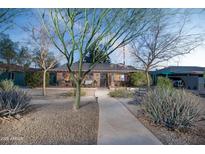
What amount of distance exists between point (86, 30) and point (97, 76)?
124 inches

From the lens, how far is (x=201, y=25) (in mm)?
6887

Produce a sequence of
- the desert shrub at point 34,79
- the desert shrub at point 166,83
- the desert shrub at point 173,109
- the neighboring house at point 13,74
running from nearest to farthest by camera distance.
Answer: the desert shrub at point 173,109, the desert shrub at point 166,83, the neighboring house at point 13,74, the desert shrub at point 34,79

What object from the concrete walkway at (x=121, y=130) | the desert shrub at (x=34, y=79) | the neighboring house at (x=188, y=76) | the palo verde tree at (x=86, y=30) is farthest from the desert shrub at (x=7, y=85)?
the neighboring house at (x=188, y=76)

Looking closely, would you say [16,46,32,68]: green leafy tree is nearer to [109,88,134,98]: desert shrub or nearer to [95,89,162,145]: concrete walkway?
[109,88,134,98]: desert shrub

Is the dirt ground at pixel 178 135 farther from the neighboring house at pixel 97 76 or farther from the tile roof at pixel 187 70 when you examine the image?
the neighboring house at pixel 97 76

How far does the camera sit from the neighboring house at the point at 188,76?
24.9 ft

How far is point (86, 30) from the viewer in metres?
7.51

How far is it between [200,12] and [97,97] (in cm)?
569

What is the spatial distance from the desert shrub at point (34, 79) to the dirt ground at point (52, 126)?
1.10m

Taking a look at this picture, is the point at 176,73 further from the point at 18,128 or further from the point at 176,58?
the point at 18,128

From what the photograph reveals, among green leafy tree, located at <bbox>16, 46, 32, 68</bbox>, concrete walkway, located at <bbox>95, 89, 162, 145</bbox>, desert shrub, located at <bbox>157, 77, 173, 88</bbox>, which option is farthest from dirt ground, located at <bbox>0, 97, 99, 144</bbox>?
green leafy tree, located at <bbox>16, 46, 32, 68</bbox>

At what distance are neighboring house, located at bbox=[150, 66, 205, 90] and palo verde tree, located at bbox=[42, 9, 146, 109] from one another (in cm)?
195

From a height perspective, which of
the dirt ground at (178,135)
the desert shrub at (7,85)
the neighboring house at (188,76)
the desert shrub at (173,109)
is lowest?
the dirt ground at (178,135)

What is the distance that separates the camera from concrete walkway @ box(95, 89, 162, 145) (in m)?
4.87
